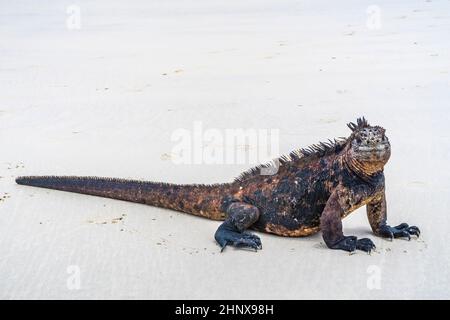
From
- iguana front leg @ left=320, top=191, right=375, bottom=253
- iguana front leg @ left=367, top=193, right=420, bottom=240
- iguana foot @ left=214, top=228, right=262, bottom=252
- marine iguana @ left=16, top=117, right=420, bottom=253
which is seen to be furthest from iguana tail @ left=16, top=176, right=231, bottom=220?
iguana front leg @ left=367, top=193, right=420, bottom=240

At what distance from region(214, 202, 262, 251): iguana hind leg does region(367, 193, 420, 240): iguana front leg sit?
27.3 inches

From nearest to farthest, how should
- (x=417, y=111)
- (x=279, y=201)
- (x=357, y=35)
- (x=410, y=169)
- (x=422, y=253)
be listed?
1. (x=422, y=253)
2. (x=279, y=201)
3. (x=410, y=169)
4. (x=417, y=111)
5. (x=357, y=35)

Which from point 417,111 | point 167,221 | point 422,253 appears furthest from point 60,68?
point 422,253

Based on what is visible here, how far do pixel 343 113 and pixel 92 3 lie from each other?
9536mm

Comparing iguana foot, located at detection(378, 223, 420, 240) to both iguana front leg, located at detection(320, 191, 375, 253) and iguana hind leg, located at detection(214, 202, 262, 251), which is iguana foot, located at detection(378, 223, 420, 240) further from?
iguana hind leg, located at detection(214, 202, 262, 251)

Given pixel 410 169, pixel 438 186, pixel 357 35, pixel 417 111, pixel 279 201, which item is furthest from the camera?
pixel 357 35

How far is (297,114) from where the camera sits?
735 cm

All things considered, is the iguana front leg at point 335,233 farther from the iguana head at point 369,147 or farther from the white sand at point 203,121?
the iguana head at point 369,147

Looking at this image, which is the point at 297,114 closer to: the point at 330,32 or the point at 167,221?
the point at 167,221

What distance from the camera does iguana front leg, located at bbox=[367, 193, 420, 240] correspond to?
465 cm

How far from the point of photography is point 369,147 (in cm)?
429

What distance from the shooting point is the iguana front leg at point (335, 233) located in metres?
4.42

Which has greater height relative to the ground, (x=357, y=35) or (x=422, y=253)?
(x=357, y=35)

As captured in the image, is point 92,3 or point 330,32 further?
point 92,3
